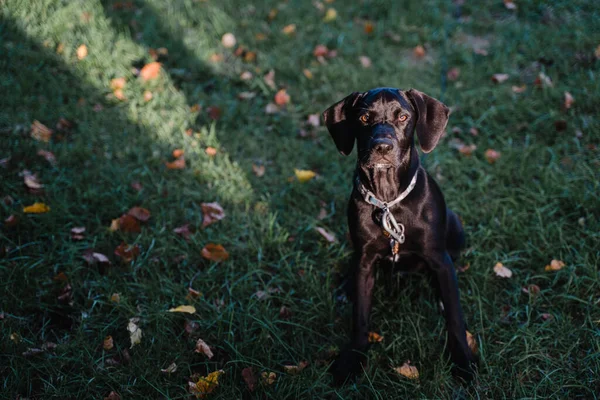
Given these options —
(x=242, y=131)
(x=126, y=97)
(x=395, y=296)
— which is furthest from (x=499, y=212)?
(x=126, y=97)

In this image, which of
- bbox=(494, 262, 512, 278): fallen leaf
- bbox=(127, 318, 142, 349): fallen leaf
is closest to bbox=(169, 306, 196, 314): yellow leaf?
bbox=(127, 318, 142, 349): fallen leaf

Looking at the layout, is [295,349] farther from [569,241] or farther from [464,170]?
[464,170]

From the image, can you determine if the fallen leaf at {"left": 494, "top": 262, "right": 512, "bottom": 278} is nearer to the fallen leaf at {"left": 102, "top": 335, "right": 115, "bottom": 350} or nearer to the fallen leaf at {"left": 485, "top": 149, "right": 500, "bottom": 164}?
the fallen leaf at {"left": 485, "top": 149, "right": 500, "bottom": 164}

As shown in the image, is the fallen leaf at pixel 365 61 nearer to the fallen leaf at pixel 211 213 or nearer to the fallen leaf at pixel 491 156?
the fallen leaf at pixel 491 156

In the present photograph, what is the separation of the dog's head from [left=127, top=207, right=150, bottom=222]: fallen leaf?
4.80ft

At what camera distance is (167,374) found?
249 centimetres

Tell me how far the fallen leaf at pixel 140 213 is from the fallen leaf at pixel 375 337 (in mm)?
1644

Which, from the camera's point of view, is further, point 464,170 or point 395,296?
point 464,170

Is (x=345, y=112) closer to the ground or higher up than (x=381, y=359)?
higher up

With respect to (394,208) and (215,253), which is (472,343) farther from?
(215,253)

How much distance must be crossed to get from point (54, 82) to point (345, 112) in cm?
314

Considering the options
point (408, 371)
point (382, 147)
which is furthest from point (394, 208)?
point (408, 371)

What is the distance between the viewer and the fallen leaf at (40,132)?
4.11m

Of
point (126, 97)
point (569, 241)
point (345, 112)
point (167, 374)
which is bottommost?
point (569, 241)
